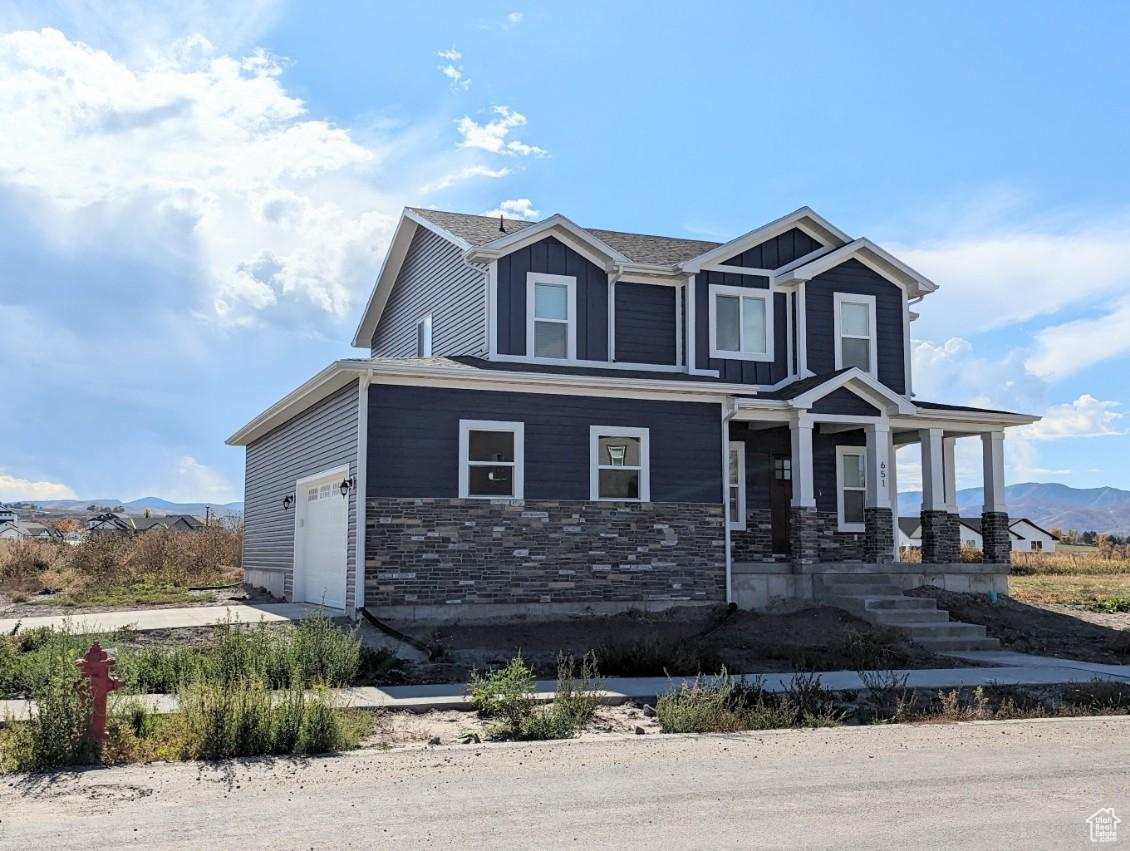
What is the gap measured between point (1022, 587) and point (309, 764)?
914 inches

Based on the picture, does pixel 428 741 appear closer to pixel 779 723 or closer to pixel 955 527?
pixel 779 723

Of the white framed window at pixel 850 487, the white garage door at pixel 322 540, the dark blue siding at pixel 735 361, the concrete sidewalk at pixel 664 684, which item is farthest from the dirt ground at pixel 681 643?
the dark blue siding at pixel 735 361

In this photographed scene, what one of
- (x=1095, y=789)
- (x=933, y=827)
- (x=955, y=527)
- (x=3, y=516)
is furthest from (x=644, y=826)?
(x=3, y=516)

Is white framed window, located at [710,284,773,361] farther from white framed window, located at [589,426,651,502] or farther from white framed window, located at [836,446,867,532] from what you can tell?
white framed window, located at [589,426,651,502]

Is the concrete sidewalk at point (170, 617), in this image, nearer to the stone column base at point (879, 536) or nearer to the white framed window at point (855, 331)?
the stone column base at point (879, 536)

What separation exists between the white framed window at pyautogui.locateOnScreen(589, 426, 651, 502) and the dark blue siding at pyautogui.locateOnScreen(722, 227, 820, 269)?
5.02m

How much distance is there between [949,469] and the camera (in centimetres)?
2338

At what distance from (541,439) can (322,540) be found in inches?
184

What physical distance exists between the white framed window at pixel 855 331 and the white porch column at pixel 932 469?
174cm

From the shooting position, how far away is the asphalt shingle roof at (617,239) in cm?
2156

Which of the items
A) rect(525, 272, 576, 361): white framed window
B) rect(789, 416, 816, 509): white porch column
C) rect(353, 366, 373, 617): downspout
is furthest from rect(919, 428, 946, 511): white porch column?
rect(353, 366, 373, 617): downspout

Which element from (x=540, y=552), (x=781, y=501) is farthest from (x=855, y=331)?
(x=540, y=552)

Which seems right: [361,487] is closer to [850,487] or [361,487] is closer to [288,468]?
[288,468]

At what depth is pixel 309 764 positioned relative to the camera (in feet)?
27.3
